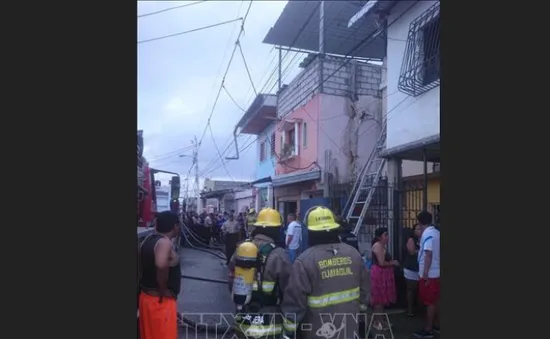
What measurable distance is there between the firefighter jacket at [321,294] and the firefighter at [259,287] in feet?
1.09

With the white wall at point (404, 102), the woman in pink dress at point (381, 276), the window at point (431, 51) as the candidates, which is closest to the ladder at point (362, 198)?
the white wall at point (404, 102)

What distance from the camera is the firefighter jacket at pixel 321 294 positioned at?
347 centimetres

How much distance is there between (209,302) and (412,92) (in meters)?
5.67

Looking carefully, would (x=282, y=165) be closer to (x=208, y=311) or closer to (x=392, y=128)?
(x=392, y=128)

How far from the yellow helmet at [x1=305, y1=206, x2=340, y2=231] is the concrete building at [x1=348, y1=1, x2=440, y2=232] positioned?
13.6 feet

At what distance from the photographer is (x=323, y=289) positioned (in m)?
3.53

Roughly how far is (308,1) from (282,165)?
670cm

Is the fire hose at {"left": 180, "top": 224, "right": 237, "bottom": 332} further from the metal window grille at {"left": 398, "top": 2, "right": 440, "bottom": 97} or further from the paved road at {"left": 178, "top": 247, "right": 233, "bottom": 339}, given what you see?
the metal window grille at {"left": 398, "top": 2, "right": 440, "bottom": 97}

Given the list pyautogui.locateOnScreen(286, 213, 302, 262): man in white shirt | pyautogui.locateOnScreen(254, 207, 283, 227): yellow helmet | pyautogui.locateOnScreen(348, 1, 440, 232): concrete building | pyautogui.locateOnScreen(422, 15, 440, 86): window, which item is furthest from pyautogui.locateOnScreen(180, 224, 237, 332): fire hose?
pyautogui.locateOnScreen(422, 15, 440, 86): window

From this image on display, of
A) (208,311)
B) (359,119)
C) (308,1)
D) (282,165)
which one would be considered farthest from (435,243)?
(282,165)

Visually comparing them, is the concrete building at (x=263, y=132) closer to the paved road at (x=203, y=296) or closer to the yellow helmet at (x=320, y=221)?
the paved road at (x=203, y=296)

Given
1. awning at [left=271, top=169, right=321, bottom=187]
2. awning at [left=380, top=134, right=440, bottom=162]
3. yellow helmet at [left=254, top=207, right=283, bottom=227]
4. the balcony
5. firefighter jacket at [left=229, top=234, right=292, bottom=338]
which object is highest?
the balcony

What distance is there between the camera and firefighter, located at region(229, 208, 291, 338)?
12.5 ft

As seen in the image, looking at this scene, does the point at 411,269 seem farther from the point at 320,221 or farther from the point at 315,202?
the point at 315,202
